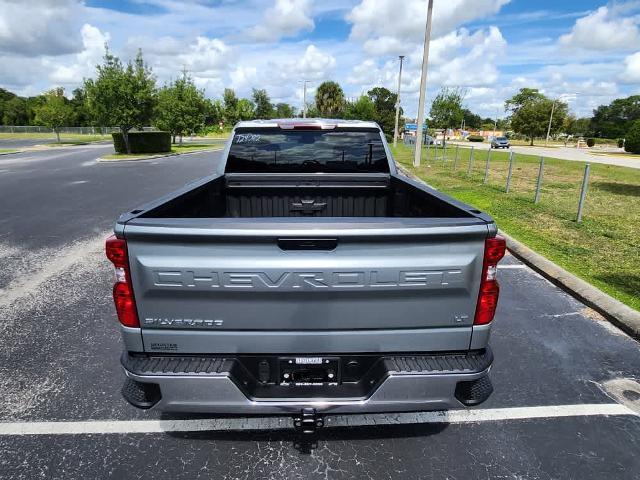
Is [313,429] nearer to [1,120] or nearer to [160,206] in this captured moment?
[160,206]

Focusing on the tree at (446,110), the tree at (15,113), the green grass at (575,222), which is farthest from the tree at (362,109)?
the tree at (15,113)

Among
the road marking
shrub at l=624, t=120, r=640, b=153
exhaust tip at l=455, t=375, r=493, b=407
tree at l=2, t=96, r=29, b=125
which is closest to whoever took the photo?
exhaust tip at l=455, t=375, r=493, b=407

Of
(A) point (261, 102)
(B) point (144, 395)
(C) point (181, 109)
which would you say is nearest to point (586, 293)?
(B) point (144, 395)

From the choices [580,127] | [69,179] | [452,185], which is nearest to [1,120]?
[69,179]

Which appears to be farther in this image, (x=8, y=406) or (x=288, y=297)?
(x=8, y=406)

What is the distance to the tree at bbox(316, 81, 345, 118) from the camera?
8938 centimetres

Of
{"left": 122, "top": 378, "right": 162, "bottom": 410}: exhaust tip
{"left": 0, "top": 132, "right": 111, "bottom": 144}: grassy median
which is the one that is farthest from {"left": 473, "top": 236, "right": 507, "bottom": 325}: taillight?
{"left": 0, "top": 132, "right": 111, "bottom": 144}: grassy median

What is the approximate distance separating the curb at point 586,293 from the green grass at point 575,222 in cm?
17

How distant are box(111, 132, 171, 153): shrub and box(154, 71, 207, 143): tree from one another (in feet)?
14.4

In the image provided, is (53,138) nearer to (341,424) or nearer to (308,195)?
(308,195)

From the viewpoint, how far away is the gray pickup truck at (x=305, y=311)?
2.08m

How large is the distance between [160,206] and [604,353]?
4.08m

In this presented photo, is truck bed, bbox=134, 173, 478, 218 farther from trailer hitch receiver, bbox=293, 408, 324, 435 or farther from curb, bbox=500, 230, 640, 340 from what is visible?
curb, bbox=500, 230, 640, 340

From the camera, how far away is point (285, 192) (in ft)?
13.6
